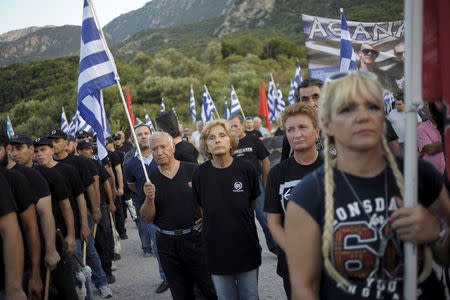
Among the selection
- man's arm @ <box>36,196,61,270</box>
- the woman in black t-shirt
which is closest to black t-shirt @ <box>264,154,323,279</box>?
the woman in black t-shirt

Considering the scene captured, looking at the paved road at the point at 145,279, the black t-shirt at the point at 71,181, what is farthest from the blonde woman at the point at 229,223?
the black t-shirt at the point at 71,181

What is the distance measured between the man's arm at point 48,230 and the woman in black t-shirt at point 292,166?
5.98 ft

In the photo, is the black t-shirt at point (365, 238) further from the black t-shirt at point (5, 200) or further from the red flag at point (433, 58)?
the black t-shirt at point (5, 200)

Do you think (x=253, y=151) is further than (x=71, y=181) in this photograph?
Yes

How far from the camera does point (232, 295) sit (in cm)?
399

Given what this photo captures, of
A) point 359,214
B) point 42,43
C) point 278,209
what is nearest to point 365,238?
point 359,214

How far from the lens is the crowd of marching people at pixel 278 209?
1.90 meters

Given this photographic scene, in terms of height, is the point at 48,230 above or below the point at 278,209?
below

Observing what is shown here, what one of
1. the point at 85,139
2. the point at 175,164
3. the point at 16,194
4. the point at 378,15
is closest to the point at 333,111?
the point at 16,194

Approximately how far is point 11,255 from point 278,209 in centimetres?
177

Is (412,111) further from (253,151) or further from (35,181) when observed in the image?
(253,151)

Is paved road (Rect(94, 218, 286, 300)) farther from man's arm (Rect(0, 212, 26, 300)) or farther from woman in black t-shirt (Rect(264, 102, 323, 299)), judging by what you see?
man's arm (Rect(0, 212, 26, 300))

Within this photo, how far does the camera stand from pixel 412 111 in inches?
75.5

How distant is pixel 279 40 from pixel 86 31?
64.8 m
